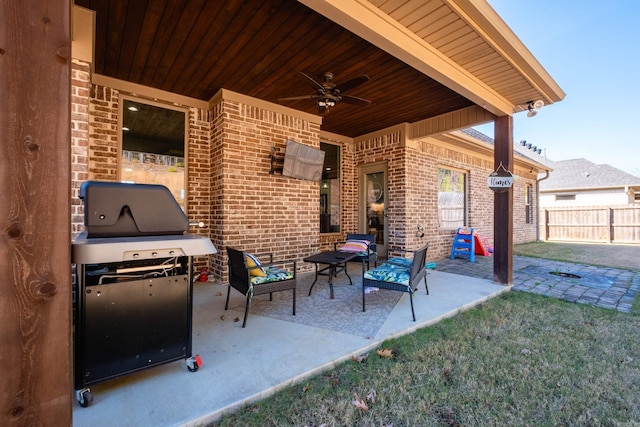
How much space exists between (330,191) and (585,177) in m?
18.4

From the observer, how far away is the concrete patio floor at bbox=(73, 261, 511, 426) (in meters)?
1.62

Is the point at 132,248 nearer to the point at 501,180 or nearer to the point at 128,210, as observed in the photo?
the point at 128,210

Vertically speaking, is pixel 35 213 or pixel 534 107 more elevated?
pixel 534 107

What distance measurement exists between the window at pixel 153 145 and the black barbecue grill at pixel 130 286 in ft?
9.37

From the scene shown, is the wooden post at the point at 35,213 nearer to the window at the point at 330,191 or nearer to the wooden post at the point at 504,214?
the wooden post at the point at 504,214

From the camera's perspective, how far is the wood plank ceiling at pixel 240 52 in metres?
2.77

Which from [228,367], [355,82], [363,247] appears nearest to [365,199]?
[363,247]

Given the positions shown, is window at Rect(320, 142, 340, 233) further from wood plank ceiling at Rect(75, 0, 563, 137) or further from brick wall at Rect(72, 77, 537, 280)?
wood plank ceiling at Rect(75, 0, 563, 137)

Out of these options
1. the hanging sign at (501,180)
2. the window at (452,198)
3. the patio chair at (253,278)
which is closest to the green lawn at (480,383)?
the patio chair at (253,278)

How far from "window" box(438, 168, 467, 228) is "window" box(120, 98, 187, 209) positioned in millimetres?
5910

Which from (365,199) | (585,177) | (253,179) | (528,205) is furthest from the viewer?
(585,177)

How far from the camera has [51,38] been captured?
987 millimetres

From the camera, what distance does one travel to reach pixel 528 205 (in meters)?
11.2

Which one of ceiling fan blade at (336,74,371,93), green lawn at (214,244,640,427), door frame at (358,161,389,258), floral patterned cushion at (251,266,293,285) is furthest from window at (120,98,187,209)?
door frame at (358,161,389,258)
